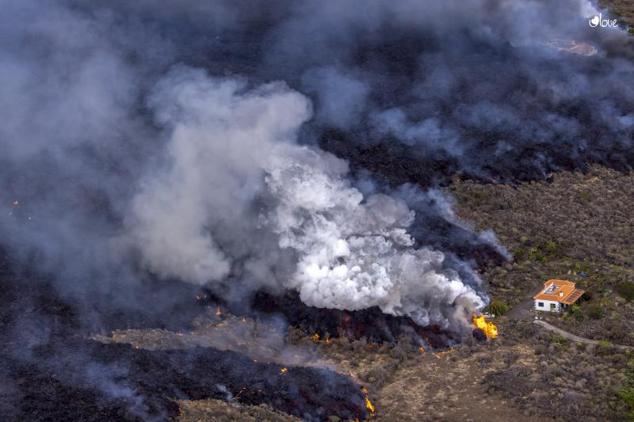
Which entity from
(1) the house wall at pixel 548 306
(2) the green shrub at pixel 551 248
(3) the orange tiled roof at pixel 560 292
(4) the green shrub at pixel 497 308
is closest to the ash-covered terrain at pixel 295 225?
(2) the green shrub at pixel 551 248

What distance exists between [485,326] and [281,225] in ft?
38.1

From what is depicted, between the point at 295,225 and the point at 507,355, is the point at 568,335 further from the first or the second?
the point at 295,225

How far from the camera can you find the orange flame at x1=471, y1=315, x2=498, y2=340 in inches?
1927

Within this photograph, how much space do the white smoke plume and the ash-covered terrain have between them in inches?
5.0

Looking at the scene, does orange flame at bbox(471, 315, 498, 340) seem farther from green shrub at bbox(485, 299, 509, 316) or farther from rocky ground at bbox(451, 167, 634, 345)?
rocky ground at bbox(451, 167, 634, 345)

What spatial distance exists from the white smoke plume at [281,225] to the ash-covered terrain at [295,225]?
5.0 inches

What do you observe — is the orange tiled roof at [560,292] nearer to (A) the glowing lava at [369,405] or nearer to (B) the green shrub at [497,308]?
(B) the green shrub at [497,308]

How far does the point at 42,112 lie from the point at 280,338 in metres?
25.5

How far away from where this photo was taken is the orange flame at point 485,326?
48.9 meters

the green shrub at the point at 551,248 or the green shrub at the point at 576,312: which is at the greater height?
the green shrub at the point at 551,248

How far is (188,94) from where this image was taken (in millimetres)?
64875

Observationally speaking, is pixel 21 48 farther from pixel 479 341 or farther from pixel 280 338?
pixel 479 341

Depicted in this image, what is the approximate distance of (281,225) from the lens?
51.6 meters

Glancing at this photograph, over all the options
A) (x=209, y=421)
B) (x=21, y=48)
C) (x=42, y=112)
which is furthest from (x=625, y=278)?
(x=21, y=48)
